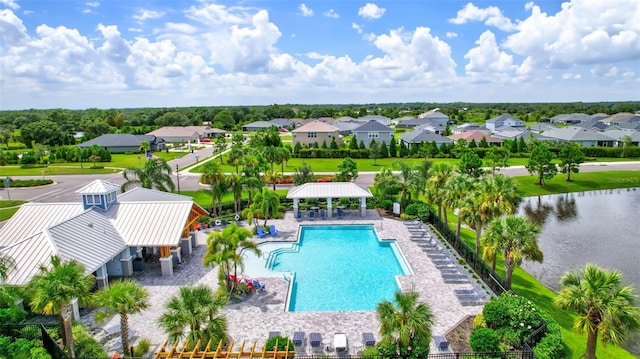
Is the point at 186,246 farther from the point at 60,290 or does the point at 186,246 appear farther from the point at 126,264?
the point at 60,290

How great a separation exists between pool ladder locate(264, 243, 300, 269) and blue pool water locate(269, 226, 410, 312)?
0.08m

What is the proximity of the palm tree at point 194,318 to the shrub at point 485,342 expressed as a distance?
11.1 m

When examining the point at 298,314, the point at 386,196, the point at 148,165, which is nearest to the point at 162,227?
the point at 298,314

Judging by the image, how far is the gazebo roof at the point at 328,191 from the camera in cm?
4166

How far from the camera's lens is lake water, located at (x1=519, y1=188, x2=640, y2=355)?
30.3m

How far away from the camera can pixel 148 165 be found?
41562mm

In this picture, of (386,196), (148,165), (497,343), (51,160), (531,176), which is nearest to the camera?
(497,343)

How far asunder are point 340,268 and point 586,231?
24614mm

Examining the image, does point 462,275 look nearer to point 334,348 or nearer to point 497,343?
point 497,343

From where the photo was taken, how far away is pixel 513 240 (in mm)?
22734

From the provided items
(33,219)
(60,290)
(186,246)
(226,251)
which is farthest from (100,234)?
(60,290)

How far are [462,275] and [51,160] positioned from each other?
85377 mm

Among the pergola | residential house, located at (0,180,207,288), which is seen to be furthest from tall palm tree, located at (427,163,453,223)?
residential house, located at (0,180,207,288)

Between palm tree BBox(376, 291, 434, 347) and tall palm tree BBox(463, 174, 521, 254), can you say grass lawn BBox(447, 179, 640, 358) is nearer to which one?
tall palm tree BBox(463, 174, 521, 254)
